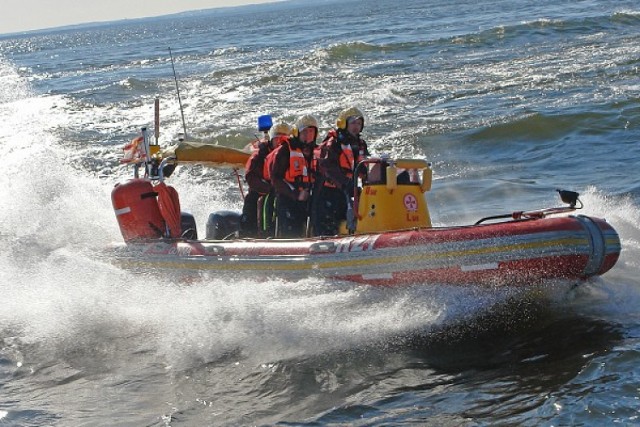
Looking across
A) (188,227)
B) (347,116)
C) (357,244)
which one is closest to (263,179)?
(347,116)

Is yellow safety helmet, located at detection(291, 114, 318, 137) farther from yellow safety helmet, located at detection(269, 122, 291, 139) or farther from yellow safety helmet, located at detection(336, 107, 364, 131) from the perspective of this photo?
yellow safety helmet, located at detection(269, 122, 291, 139)

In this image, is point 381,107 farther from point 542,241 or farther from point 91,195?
point 542,241

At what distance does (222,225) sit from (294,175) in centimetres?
134

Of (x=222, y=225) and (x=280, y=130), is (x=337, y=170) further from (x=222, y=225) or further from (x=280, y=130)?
(x=222, y=225)

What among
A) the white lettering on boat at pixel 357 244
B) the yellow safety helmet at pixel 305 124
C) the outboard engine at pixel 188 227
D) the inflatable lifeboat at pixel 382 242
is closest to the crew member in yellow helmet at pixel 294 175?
the yellow safety helmet at pixel 305 124

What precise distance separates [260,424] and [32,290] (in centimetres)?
400

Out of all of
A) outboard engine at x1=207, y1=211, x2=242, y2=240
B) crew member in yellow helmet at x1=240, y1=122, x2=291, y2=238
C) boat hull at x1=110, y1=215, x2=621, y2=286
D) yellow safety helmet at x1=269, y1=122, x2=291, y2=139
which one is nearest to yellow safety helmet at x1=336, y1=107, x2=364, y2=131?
crew member in yellow helmet at x1=240, y1=122, x2=291, y2=238

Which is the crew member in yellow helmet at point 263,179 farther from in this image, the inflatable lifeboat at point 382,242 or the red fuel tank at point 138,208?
the red fuel tank at point 138,208

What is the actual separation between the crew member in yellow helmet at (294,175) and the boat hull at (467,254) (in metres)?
0.67

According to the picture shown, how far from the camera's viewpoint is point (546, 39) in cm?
3180

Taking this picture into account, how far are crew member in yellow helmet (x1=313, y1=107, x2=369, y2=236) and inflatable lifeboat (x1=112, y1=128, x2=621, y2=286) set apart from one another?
0.16 metres

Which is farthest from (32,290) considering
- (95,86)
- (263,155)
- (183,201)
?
(95,86)

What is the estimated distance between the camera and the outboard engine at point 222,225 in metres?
9.60

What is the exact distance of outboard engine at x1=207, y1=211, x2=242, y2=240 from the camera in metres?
9.60
